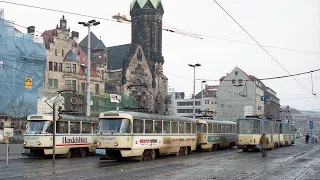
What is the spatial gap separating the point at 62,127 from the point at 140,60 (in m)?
63.0

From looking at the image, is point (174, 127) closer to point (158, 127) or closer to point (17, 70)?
point (158, 127)

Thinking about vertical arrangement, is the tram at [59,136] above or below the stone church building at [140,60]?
below

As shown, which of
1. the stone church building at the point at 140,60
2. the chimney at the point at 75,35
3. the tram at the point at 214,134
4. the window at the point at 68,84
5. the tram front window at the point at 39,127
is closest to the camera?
the tram front window at the point at 39,127

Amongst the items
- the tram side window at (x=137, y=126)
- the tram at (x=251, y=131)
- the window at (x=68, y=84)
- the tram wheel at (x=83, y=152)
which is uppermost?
the window at (x=68, y=84)

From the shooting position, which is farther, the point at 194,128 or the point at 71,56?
the point at 71,56

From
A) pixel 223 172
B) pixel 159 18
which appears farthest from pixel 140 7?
pixel 223 172

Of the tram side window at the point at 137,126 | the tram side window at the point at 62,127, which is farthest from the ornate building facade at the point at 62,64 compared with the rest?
the tram side window at the point at 137,126

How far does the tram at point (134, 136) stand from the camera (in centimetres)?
2306

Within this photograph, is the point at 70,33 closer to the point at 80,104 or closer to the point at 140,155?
the point at 80,104

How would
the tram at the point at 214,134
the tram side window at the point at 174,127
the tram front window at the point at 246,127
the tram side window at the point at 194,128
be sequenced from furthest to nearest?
the tram front window at the point at 246,127 < the tram at the point at 214,134 < the tram side window at the point at 194,128 < the tram side window at the point at 174,127

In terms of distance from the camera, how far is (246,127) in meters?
36.2

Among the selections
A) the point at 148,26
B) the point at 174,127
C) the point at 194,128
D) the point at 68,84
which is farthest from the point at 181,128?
the point at 148,26

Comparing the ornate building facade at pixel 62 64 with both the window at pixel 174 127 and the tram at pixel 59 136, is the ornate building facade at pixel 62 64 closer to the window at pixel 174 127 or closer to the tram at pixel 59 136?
the tram at pixel 59 136

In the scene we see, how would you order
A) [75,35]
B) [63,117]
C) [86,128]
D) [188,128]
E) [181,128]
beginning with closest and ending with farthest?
[63,117] < [86,128] < [181,128] < [188,128] < [75,35]
